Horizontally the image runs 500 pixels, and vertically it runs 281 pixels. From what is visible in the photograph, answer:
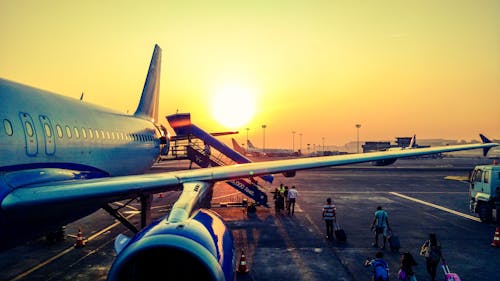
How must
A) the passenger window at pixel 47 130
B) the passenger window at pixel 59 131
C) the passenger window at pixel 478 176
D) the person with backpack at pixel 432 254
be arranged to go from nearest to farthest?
1. the passenger window at pixel 47 130
2. the passenger window at pixel 59 131
3. the person with backpack at pixel 432 254
4. the passenger window at pixel 478 176

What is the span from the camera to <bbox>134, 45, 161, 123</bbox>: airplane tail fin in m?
19.2

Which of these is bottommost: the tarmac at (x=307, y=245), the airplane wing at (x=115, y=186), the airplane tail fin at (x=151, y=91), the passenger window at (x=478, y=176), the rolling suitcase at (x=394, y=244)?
the tarmac at (x=307, y=245)

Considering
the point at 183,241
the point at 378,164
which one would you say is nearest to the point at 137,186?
the point at 183,241

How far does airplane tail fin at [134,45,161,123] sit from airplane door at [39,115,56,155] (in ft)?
35.1

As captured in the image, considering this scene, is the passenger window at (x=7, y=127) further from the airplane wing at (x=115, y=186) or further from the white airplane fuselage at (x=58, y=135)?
the airplane wing at (x=115, y=186)

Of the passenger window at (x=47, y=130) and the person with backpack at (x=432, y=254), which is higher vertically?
the passenger window at (x=47, y=130)

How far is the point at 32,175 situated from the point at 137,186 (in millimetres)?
1979

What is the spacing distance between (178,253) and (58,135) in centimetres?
507

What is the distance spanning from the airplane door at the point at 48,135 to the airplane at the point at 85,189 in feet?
0.09

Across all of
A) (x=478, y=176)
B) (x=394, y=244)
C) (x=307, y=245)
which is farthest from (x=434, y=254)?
(x=478, y=176)

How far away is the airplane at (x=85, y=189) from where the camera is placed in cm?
508

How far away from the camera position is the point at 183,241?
4973 mm

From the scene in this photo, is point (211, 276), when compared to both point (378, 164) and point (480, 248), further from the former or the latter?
point (480, 248)

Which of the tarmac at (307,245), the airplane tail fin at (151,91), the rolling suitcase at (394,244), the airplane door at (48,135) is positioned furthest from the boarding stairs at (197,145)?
the airplane door at (48,135)
